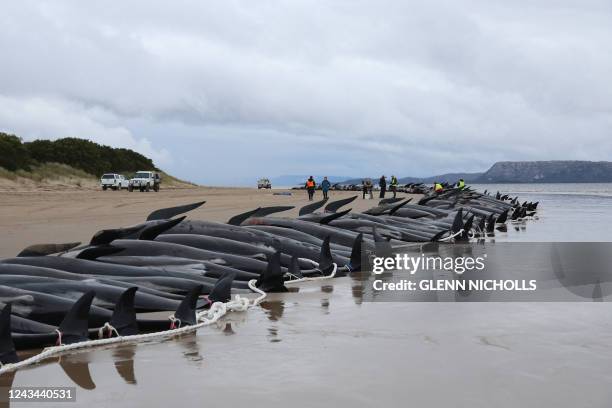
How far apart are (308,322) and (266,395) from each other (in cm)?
215

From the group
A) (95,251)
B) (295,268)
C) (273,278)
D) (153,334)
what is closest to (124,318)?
(153,334)

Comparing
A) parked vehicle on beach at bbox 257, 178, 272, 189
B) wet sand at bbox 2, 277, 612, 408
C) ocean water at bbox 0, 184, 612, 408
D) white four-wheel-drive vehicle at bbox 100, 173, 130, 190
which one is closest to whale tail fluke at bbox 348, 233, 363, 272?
ocean water at bbox 0, 184, 612, 408

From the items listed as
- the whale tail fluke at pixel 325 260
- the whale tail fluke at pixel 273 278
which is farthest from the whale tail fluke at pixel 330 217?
the whale tail fluke at pixel 273 278

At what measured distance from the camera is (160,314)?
629 centimetres

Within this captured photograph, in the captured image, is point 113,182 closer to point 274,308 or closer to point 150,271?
point 150,271

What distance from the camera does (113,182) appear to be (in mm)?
52094

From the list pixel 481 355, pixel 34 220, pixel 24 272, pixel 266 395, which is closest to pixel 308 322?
pixel 481 355

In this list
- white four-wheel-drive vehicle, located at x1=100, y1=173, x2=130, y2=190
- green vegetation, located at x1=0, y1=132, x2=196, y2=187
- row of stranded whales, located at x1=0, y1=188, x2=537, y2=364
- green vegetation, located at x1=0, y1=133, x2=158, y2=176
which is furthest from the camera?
green vegetation, located at x1=0, y1=133, x2=158, y2=176

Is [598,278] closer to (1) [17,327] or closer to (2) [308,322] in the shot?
(2) [308,322]

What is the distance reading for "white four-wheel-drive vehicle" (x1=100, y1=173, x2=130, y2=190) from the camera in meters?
51.6

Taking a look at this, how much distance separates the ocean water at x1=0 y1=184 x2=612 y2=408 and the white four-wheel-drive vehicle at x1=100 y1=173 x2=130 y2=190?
155ft

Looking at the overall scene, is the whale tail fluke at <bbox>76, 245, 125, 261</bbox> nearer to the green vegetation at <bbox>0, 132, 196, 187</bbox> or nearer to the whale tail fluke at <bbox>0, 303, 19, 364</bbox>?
the whale tail fluke at <bbox>0, 303, 19, 364</bbox>

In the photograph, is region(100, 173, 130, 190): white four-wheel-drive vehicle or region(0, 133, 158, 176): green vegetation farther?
region(0, 133, 158, 176): green vegetation

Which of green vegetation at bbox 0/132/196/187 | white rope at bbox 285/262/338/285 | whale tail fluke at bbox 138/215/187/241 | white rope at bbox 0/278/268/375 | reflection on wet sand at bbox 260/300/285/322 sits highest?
green vegetation at bbox 0/132/196/187
